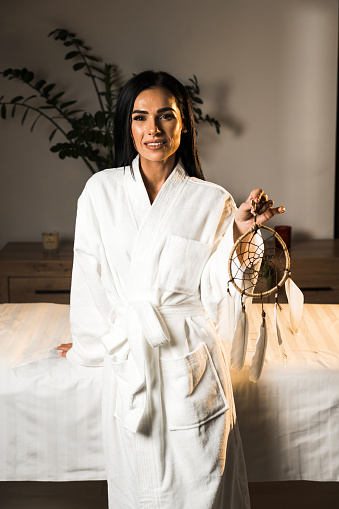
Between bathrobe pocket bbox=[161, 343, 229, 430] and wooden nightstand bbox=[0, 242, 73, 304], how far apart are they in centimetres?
192

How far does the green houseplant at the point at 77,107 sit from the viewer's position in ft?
11.5

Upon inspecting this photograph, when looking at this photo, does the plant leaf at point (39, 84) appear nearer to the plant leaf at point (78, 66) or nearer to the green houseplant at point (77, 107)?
the green houseplant at point (77, 107)

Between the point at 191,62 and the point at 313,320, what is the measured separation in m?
1.97

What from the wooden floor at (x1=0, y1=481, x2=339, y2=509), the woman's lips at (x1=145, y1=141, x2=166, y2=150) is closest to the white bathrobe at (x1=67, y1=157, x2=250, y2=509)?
the woman's lips at (x1=145, y1=141, x2=166, y2=150)

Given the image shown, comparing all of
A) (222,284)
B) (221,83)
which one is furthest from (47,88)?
(222,284)

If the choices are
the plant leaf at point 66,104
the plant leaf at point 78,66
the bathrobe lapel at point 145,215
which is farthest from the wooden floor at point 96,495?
the plant leaf at point 78,66

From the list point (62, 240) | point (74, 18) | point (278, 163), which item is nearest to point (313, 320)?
point (278, 163)

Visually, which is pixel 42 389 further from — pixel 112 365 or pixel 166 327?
pixel 166 327

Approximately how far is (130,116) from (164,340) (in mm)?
588

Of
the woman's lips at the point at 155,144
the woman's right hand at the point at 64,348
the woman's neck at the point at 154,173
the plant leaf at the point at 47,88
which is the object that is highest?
the plant leaf at the point at 47,88

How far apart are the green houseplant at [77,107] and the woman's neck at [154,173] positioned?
67.1 inches

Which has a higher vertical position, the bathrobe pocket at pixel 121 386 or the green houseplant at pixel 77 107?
the green houseplant at pixel 77 107

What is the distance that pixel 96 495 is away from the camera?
233 cm

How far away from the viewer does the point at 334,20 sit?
382 centimetres
